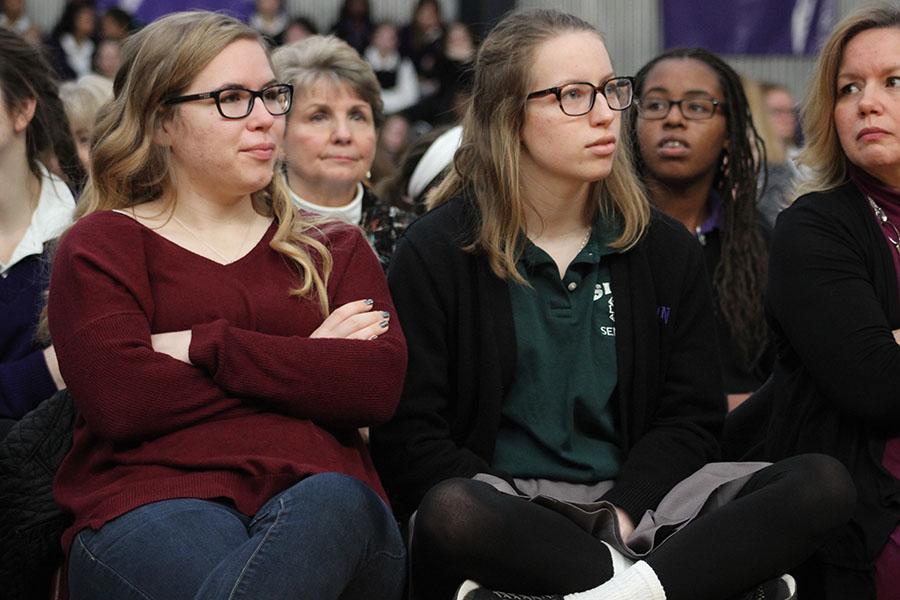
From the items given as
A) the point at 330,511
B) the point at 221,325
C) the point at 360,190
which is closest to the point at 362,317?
the point at 221,325

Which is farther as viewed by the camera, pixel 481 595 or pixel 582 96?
pixel 582 96

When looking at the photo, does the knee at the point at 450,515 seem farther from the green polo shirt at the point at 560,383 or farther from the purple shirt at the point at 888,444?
the purple shirt at the point at 888,444

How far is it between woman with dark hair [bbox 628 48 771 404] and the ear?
1.69 m

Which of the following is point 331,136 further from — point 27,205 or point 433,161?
point 27,205

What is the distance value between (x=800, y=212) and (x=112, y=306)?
1518 mm

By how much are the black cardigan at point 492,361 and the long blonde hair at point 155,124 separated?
0.85ft

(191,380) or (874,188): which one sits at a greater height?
(874,188)

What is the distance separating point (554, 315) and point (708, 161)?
4.19ft

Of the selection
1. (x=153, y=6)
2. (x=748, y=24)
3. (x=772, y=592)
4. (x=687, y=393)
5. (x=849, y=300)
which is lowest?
(x=748, y=24)

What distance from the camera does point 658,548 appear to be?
7.85 feet

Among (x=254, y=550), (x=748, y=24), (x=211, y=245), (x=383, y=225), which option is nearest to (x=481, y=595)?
(x=254, y=550)

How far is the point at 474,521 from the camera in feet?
7.69

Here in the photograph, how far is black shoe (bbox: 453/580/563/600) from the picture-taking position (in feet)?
7.73

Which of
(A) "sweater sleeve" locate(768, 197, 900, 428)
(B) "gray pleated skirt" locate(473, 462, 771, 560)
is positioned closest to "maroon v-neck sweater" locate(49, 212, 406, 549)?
(B) "gray pleated skirt" locate(473, 462, 771, 560)
